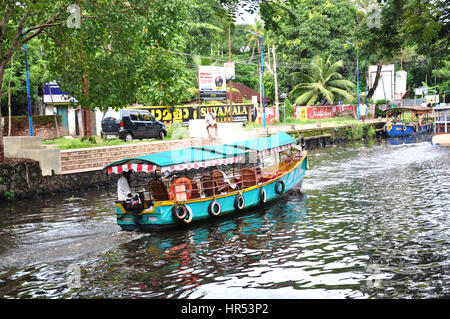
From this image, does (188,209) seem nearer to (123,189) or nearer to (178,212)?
(178,212)

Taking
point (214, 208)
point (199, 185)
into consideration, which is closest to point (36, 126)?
point (199, 185)

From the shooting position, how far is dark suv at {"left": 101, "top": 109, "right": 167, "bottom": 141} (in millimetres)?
29344

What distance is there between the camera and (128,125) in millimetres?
29391

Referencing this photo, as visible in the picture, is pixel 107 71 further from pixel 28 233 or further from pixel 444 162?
pixel 444 162

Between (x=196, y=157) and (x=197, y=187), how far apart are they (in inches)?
40.2

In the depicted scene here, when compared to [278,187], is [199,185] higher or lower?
higher

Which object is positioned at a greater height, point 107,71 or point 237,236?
point 107,71

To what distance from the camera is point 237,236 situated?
14102 mm

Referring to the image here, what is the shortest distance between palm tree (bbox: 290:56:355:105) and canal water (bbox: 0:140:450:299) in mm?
A: 31663

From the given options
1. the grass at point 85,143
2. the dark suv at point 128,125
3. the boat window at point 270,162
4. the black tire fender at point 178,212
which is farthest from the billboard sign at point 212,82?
the black tire fender at point 178,212

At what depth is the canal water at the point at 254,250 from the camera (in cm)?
987

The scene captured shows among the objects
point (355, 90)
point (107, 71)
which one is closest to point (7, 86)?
point (107, 71)
